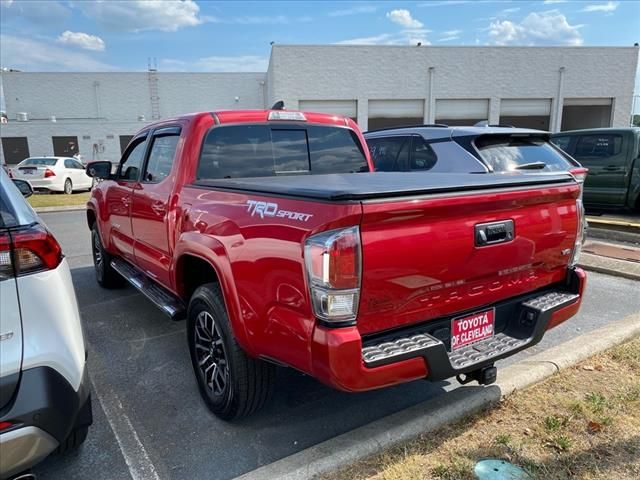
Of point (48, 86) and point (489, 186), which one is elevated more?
point (48, 86)

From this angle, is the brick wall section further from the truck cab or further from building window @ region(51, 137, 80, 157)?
the truck cab

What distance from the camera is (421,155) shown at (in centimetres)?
654

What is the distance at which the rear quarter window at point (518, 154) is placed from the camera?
6008mm

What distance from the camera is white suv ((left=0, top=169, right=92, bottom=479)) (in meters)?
1.92

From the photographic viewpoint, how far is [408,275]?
7.70 feet

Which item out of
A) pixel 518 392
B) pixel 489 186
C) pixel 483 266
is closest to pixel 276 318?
pixel 483 266

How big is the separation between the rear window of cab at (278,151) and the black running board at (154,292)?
1.02 m

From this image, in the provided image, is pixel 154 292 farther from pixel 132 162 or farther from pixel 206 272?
pixel 132 162

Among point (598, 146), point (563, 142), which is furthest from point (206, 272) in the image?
point (563, 142)

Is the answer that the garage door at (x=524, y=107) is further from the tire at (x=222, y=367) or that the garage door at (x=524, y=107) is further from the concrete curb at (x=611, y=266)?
the tire at (x=222, y=367)

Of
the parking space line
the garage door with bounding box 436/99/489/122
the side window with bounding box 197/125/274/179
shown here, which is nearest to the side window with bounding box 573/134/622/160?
the side window with bounding box 197/125/274/179

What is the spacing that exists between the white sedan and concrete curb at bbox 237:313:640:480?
17886mm

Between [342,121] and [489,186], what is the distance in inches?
86.0

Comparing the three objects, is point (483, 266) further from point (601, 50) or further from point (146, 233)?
point (601, 50)
